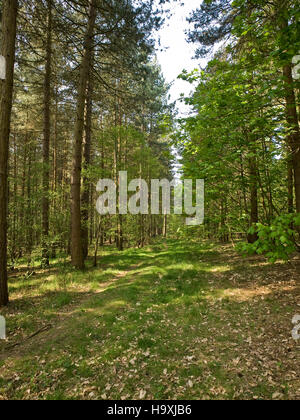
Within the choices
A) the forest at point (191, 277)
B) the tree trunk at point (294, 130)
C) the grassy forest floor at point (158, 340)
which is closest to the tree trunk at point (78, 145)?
the forest at point (191, 277)

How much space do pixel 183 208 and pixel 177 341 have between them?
5.53 m

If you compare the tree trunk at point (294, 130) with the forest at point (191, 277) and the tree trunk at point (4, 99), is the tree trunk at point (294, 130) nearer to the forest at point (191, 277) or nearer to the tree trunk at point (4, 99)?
the forest at point (191, 277)

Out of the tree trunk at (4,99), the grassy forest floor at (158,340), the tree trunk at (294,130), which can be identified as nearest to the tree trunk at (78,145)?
the grassy forest floor at (158,340)

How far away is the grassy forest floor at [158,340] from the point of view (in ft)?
11.1

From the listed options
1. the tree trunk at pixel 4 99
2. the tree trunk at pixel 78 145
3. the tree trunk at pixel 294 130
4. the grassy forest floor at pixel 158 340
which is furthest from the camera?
the tree trunk at pixel 78 145

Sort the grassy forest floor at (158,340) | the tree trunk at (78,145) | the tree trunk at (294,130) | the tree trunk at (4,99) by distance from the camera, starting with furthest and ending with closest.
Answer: the tree trunk at (78,145) → the tree trunk at (4,99) → the tree trunk at (294,130) → the grassy forest floor at (158,340)

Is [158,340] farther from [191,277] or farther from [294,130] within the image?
[294,130]

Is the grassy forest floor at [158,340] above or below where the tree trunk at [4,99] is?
below

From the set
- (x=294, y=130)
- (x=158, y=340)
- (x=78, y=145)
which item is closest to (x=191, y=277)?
(x=158, y=340)

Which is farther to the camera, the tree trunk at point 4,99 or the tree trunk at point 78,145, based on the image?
the tree trunk at point 78,145

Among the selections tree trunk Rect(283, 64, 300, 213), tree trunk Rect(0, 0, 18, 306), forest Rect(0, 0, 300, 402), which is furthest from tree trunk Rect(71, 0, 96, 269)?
tree trunk Rect(283, 64, 300, 213)

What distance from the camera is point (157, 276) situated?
920cm
